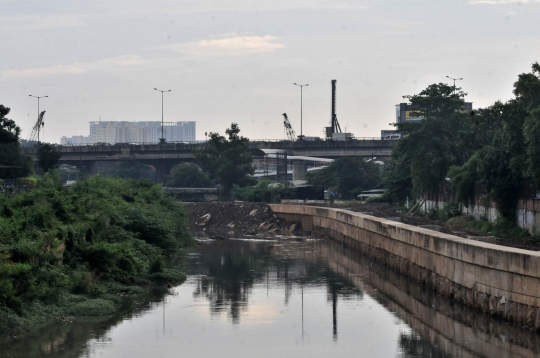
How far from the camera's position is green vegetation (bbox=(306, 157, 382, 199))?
131 m

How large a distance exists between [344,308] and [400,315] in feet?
7.93

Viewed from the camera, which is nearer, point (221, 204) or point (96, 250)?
point (96, 250)

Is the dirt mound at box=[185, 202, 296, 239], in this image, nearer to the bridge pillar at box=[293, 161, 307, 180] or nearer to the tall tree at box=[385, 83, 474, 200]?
the tall tree at box=[385, 83, 474, 200]

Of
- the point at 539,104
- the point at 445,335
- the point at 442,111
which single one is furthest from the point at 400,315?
the point at 442,111

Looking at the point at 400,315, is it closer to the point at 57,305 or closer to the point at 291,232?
the point at 57,305

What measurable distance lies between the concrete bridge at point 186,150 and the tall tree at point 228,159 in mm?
9391

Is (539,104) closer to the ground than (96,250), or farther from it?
farther from it

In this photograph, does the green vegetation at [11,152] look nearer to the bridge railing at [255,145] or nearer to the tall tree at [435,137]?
the tall tree at [435,137]

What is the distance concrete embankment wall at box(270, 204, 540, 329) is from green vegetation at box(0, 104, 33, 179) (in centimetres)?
2674

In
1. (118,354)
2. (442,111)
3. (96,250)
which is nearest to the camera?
(118,354)

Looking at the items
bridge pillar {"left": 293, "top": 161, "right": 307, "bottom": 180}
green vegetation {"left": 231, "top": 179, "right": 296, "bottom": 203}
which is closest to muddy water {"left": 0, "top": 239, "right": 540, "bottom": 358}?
green vegetation {"left": 231, "top": 179, "right": 296, "bottom": 203}

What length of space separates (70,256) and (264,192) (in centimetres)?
7966

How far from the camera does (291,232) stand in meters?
91.2

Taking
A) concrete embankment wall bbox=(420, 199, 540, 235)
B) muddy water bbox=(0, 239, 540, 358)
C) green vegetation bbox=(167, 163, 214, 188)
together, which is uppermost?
green vegetation bbox=(167, 163, 214, 188)
